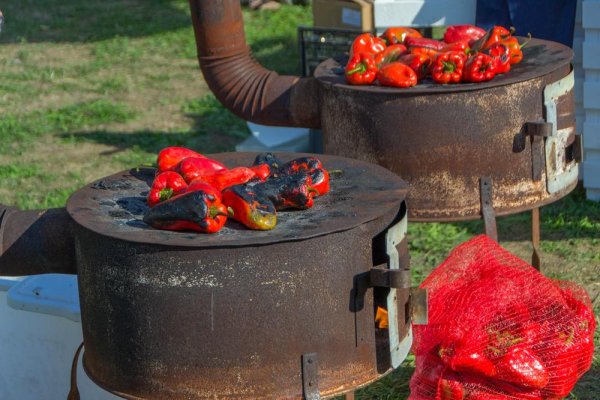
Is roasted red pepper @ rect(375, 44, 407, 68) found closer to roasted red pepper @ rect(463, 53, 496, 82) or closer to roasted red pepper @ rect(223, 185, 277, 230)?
roasted red pepper @ rect(463, 53, 496, 82)

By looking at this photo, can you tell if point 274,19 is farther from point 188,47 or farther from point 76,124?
point 76,124

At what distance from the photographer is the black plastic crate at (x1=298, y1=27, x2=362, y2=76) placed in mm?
8047

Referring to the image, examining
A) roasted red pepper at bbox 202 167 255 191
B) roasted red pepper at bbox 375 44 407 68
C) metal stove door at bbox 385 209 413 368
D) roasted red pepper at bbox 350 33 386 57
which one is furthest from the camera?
roasted red pepper at bbox 350 33 386 57

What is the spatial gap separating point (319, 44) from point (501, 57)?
317 cm

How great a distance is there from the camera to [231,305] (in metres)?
3.38

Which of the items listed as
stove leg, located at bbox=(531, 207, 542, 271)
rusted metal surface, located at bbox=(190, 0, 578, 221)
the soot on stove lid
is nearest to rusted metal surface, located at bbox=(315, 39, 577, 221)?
rusted metal surface, located at bbox=(190, 0, 578, 221)

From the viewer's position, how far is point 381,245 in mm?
3639

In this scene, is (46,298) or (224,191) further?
(46,298)

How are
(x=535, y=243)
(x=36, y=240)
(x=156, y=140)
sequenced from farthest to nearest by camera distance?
1. (x=156, y=140)
2. (x=535, y=243)
3. (x=36, y=240)

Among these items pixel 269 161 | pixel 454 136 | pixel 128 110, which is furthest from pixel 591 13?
pixel 128 110

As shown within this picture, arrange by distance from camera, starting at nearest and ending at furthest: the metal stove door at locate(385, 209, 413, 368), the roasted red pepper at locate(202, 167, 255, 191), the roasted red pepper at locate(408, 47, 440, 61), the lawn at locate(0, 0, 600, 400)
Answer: the metal stove door at locate(385, 209, 413, 368) → the roasted red pepper at locate(202, 167, 255, 191) → the roasted red pepper at locate(408, 47, 440, 61) → the lawn at locate(0, 0, 600, 400)

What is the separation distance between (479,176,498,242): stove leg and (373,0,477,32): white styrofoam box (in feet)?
11.0

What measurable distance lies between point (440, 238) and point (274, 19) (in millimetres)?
6959

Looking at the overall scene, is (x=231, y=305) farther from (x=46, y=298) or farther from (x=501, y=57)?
(x=501, y=57)
